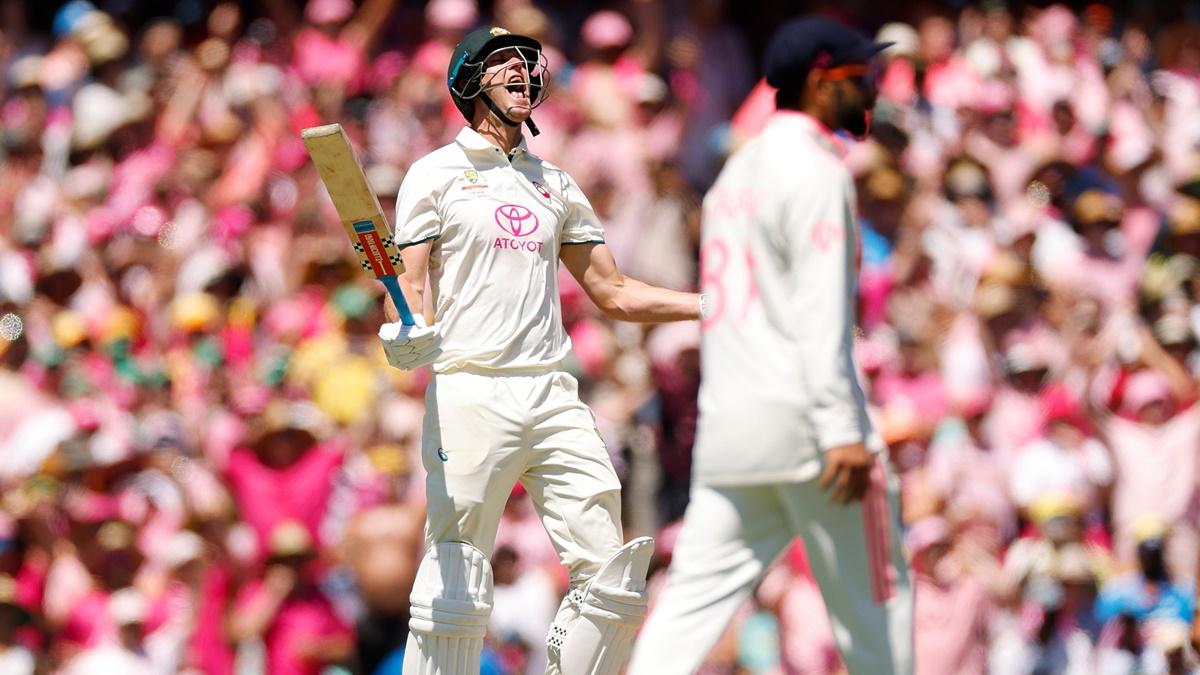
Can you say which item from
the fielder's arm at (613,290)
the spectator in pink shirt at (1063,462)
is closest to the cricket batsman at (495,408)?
the fielder's arm at (613,290)

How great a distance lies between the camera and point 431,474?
280 inches

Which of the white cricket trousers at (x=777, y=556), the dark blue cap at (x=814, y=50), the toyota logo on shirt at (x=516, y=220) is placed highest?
the dark blue cap at (x=814, y=50)

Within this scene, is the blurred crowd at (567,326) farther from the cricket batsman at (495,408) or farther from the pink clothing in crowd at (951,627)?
the cricket batsman at (495,408)

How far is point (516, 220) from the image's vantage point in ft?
23.6

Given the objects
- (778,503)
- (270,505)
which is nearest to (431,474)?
(778,503)

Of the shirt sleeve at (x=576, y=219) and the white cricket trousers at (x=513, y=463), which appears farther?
the shirt sleeve at (x=576, y=219)

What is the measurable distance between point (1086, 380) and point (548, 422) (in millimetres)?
5848

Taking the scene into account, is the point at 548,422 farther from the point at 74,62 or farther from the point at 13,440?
the point at 74,62

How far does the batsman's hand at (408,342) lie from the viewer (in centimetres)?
674

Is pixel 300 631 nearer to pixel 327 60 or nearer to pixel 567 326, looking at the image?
pixel 567 326

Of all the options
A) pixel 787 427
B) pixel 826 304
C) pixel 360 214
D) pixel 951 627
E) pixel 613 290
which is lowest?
pixel 951 627

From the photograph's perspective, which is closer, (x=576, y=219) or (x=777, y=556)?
(x=777, y=556)

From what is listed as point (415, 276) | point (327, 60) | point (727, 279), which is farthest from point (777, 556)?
point (327, 60)

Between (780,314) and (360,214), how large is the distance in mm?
1524
